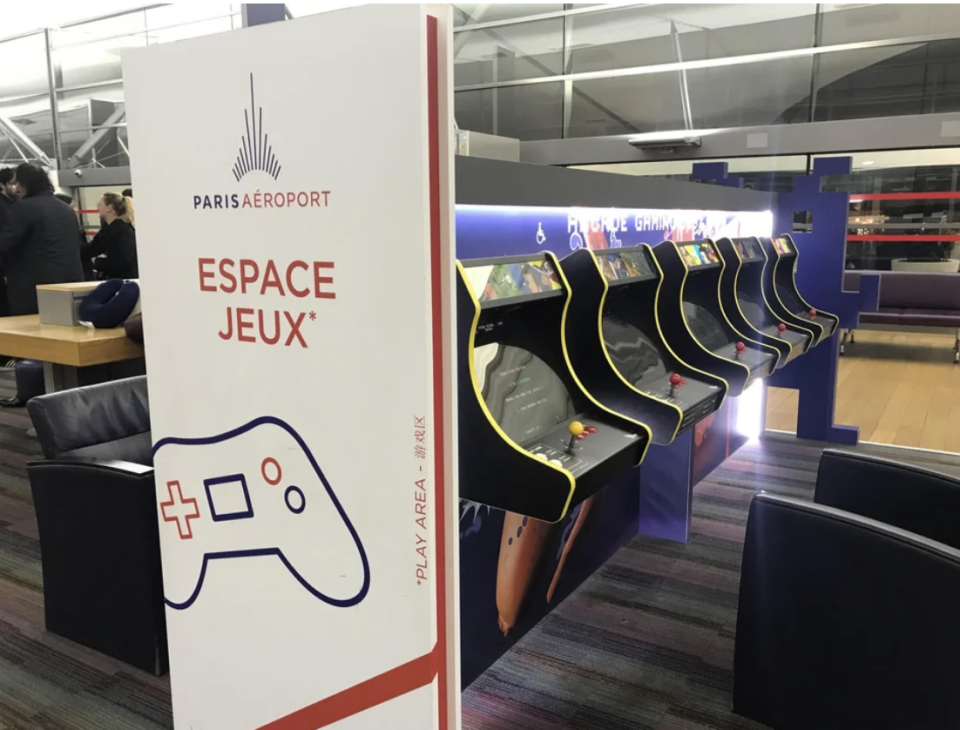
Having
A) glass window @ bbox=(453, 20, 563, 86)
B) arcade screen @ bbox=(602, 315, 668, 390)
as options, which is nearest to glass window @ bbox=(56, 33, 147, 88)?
glass window @ bbox=(453, 20, 563, 86)

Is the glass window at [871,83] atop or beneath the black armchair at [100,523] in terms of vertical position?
atop

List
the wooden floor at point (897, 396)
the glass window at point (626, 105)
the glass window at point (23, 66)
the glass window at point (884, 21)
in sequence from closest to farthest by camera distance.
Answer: the wooden floor at point (897, 396), the glass window at point (884, 21), the glass window at point (626, 105), the glass window at point (23, 66)

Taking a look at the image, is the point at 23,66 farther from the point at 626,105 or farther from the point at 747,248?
the point at 747,248

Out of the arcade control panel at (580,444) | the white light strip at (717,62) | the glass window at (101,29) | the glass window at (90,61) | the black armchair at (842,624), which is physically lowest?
the black armchair at (842,624)

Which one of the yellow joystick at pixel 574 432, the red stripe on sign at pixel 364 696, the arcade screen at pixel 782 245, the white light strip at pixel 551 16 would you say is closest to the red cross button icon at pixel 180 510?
the red stripe on sign at pixel 364 696

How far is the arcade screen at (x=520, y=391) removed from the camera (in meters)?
2.11

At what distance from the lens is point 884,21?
23.8 ft

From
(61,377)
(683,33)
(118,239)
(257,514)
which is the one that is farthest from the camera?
(683,33)

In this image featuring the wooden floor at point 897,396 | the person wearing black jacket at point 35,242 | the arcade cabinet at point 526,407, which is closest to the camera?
the arcade cabinet at point 526,407

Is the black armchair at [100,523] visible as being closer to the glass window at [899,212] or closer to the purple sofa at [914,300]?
the purple sofa at [914,300]

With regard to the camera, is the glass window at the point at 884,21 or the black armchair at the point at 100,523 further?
the glass window at the point at 884,21

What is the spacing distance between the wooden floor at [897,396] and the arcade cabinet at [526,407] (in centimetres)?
358

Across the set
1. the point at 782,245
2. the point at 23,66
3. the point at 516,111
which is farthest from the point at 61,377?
the point at 23,66

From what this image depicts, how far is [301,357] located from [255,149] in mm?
378
